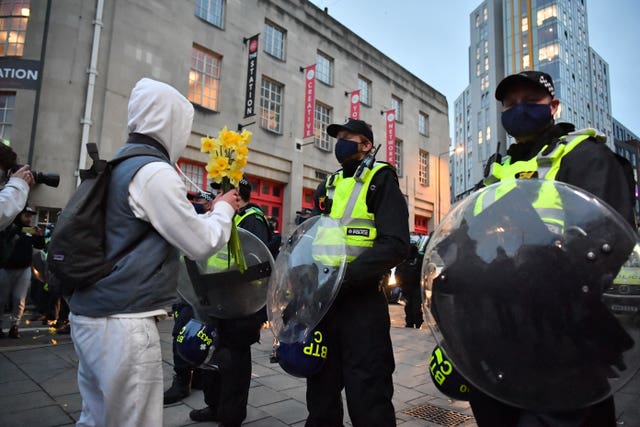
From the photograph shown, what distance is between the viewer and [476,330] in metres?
1.39

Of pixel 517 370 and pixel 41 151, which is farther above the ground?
pixel 41 151

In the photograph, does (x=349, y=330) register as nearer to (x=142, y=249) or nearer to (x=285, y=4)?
(x=142, y=249)

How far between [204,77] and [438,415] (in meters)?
12.9

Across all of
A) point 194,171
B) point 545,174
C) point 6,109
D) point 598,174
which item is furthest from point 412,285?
point 6,109

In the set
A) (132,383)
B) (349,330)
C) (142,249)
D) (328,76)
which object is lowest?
(132,383)

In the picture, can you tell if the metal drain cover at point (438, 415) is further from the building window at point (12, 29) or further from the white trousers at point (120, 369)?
the building window at point (12, 29)

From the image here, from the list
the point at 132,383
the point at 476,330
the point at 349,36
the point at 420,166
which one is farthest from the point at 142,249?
the point at 420,166

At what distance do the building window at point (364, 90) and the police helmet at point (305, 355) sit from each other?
18.7m

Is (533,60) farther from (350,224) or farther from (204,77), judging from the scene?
(350,224)

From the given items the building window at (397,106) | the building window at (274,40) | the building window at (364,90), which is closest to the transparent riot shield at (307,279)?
the building window at (274,40)

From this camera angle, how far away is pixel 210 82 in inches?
542

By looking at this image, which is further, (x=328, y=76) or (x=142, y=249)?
(x=328, y=76)

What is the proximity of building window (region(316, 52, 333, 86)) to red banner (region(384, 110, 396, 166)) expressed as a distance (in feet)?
12.4

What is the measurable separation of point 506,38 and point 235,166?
200ft
